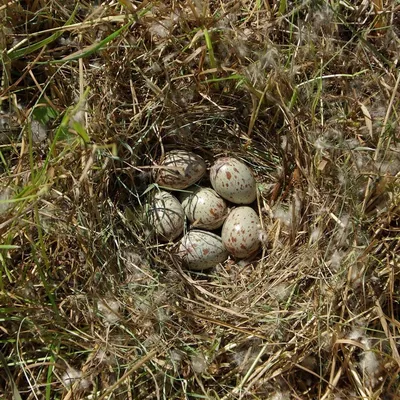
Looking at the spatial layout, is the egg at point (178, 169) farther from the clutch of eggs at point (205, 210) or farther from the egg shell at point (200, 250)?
the egg shell at point (200, 250)

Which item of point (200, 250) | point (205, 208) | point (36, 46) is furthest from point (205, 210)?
point (36, 46)

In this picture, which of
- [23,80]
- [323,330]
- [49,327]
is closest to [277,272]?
[323,330]

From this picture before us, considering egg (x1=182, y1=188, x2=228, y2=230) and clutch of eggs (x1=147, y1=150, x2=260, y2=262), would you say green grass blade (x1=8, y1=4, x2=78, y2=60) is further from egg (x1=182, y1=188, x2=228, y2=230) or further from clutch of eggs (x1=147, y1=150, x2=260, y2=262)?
egg (x1=182, y1=188, x2=228, y2=230)

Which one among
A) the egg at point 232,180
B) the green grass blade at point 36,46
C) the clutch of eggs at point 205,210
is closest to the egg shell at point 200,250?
the clutch of eggs at point 205,210

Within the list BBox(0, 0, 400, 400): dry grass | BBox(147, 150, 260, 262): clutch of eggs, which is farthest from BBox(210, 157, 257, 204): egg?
BBox(0, 0, 400, 400): dry grass

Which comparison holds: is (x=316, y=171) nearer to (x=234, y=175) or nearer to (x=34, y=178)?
(x=234, y=175)

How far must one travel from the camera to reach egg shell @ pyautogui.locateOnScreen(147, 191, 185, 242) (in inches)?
83.6

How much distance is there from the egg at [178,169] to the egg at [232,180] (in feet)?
0.21

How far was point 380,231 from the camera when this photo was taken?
197 centimetres

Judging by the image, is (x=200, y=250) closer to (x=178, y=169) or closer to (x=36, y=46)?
→ (x=178, y=169)

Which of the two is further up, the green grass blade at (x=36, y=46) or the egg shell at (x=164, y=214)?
the green grass blade at (x=36, y=46)

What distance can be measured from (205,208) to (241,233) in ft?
0.50

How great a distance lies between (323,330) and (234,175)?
1.89ft

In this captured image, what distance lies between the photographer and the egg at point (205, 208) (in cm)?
217
